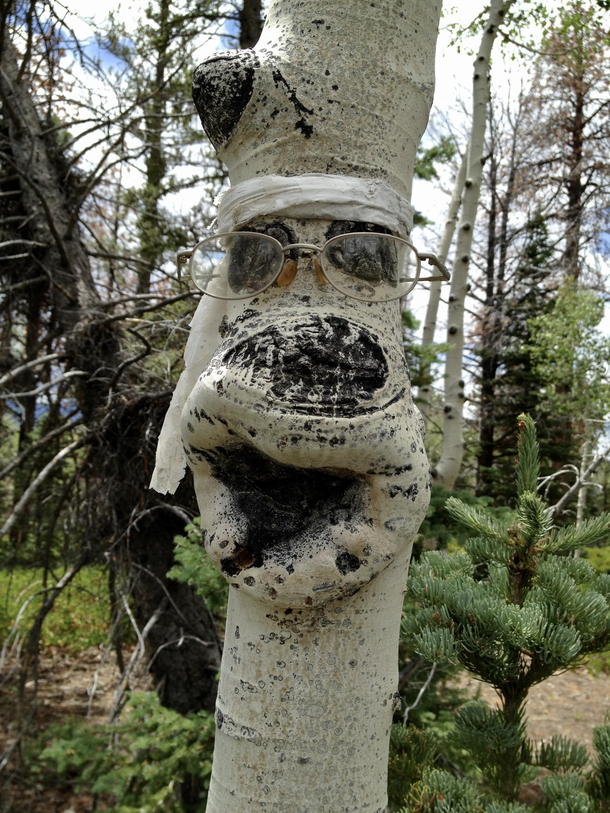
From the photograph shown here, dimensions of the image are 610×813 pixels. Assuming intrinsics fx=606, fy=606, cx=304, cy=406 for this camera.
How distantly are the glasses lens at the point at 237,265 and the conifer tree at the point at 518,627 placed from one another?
77 centimetres

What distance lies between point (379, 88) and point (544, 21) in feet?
18.2

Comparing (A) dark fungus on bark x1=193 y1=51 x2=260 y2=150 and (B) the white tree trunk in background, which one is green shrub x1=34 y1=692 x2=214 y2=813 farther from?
(B) the white tree trunk in background

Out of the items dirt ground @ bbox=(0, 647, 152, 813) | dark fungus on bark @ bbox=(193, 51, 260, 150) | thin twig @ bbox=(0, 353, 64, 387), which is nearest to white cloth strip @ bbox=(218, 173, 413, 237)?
dark fungus on bark @ bbox=(193, 51, 260, 150)

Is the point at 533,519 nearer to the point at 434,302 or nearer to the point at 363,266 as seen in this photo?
the point at 363,266

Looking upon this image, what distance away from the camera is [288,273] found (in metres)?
1.04

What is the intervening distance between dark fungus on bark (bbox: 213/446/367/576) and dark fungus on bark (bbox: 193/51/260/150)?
606mm

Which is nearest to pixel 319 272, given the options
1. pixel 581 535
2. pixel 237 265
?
pixel 237 265

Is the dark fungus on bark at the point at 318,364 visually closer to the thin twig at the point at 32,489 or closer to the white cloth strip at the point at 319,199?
the white cloth strip at the point at 319,199

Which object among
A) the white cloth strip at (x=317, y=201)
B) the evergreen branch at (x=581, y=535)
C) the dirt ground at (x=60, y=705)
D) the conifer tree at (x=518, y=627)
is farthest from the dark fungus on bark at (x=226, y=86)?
the dirt ground at (x=60, y=705)

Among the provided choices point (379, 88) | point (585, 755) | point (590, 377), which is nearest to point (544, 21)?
point (590, 377)

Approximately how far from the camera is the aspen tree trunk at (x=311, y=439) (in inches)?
37.9

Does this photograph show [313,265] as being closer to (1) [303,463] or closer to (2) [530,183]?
(1) [303,463]

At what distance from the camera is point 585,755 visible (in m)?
1.53

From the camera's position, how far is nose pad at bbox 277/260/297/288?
40.9 inches
